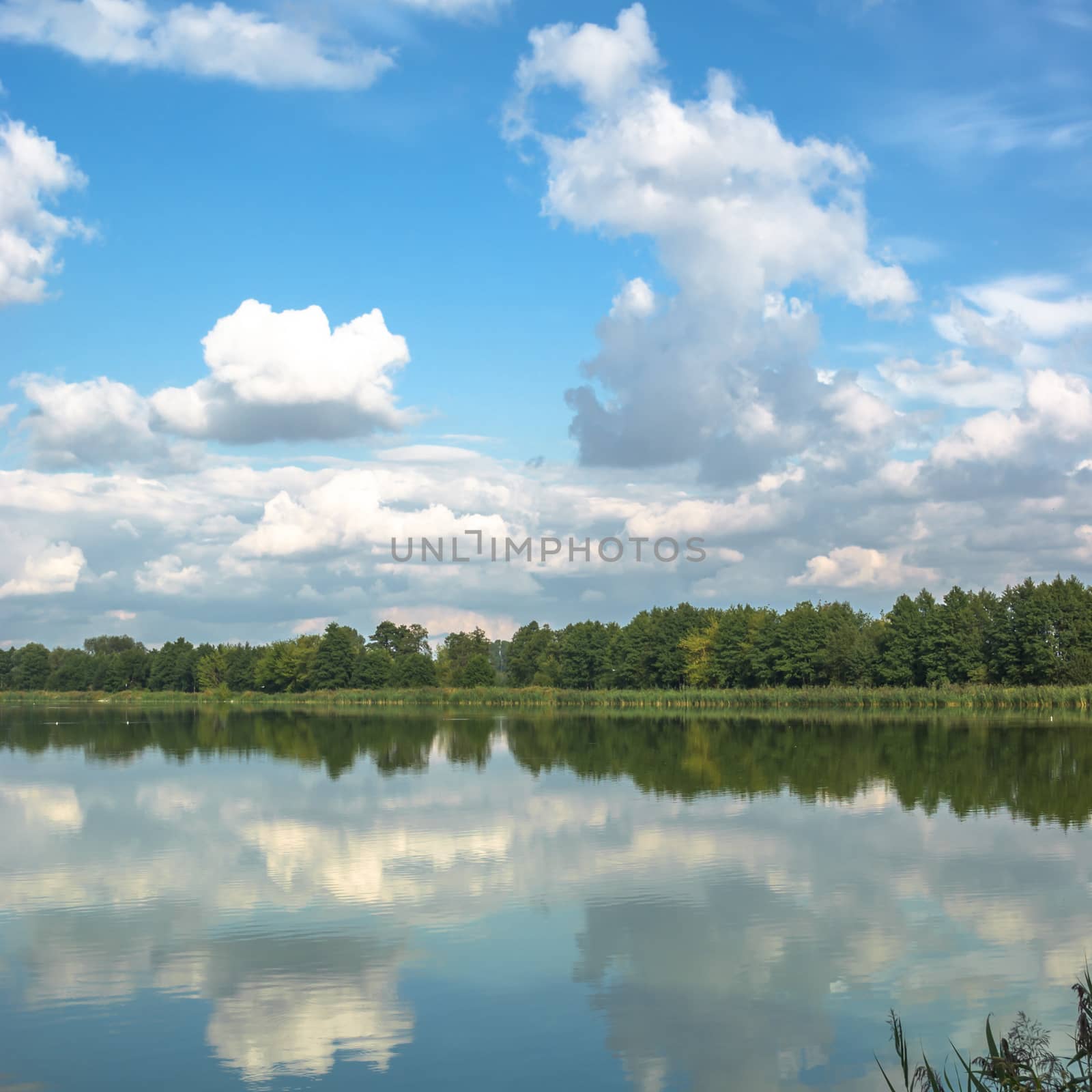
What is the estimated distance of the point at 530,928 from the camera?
13.4 meters

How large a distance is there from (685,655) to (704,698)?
16.7m

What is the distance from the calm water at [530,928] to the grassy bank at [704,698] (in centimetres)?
4166

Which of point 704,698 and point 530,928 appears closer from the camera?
point 530,928

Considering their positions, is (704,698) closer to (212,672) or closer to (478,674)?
(478,674)

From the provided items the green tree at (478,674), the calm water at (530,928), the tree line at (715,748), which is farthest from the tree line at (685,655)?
the calm water at (530,928)

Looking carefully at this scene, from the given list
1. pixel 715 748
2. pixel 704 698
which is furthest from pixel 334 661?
pixel 715 748

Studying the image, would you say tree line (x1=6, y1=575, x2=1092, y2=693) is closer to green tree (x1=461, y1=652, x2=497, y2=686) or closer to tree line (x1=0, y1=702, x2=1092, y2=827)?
green tree (x1=461, y1=652, x2=497, y2=686)

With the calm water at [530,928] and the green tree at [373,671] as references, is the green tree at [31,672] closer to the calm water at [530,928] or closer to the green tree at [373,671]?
the green tree at [373,671]

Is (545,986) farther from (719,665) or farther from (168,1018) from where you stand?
(719,665)

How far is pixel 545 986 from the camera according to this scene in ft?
36.2

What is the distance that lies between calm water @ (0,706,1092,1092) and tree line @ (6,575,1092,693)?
51.5 metres

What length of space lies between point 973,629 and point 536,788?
5996cm

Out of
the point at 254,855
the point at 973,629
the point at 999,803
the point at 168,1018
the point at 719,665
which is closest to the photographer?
the point at 168,1018

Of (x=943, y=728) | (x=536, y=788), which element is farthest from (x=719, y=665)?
(x=536, y=788)
